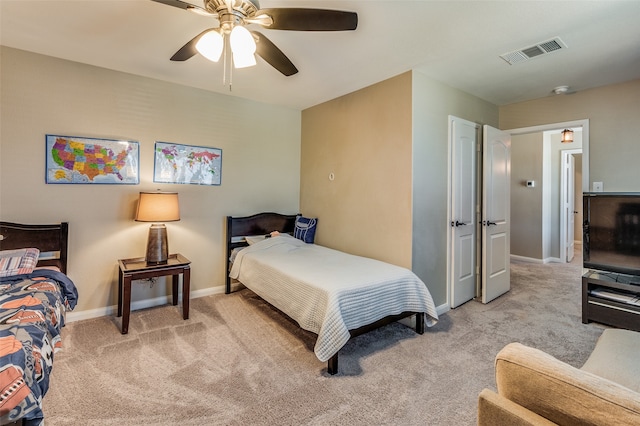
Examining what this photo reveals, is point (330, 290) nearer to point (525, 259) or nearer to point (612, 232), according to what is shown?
point (612, 232)

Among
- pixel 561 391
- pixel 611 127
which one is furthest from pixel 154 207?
pixel 611 127

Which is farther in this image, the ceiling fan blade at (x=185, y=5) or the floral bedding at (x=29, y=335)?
the ceiling fan blade at (x=185, y=5)

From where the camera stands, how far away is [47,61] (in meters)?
2.82

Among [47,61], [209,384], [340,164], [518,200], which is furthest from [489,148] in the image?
[47,61]

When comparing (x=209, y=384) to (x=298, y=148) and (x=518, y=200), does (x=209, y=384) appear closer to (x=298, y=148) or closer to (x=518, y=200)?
(x=298, y=148)

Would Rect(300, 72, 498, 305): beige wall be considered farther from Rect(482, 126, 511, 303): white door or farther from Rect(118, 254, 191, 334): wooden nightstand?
Rect(118, 254, 191, 334): wooden nightstand

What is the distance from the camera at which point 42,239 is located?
9.03 ft

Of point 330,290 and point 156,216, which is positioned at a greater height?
point 156,216

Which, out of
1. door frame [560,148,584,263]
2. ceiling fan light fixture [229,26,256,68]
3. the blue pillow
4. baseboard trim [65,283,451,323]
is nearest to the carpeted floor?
baseboard trim [65,283,451,323]

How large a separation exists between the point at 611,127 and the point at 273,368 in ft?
13.8

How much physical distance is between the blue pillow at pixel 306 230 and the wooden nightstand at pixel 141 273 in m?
1.53

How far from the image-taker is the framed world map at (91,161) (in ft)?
9.41

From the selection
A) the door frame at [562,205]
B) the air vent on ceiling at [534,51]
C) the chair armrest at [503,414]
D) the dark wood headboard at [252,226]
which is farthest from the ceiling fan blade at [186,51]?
the door frame at [562,205]

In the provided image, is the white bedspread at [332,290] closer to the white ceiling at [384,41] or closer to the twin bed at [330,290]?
the twin bed at [330,290]
